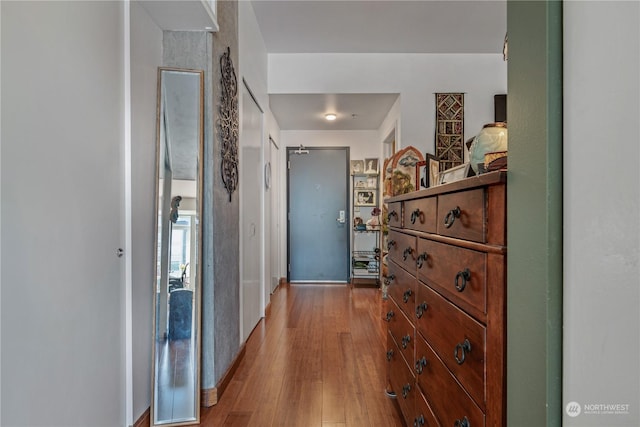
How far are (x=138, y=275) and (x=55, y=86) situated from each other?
846mm

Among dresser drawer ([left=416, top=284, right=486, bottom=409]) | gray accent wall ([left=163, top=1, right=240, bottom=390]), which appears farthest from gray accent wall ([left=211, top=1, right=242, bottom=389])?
dresser drawer ([left=416, top=284, right=486, bottom=409])

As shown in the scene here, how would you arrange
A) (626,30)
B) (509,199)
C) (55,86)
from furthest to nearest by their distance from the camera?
(55,86)
(509,199)
(626,30)

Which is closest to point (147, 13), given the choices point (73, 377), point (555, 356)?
point (73, 377)

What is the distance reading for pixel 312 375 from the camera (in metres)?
2.17

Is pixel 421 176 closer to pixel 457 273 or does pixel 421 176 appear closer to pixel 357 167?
pixel 457 273

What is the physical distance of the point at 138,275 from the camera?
156 centimetres

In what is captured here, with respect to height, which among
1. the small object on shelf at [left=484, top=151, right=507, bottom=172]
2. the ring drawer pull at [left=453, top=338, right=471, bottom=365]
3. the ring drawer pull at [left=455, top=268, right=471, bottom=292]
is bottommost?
the ring drawer pull at [left=453, top=338, right=471, bottom=365]

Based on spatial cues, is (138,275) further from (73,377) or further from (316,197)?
(316,197)

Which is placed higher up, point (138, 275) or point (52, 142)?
point (52, 142)

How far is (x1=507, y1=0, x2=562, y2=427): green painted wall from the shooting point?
1.81 feet

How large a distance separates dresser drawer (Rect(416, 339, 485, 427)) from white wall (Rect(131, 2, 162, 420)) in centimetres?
126

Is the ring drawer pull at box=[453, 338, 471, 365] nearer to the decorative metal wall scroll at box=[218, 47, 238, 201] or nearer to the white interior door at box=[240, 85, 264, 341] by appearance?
the decorative metal wall scroll at box=[218, 47, 238, 201]

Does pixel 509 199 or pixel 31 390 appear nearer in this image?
pixel 509 199

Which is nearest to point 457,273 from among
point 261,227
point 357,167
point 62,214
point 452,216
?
point 452,216
